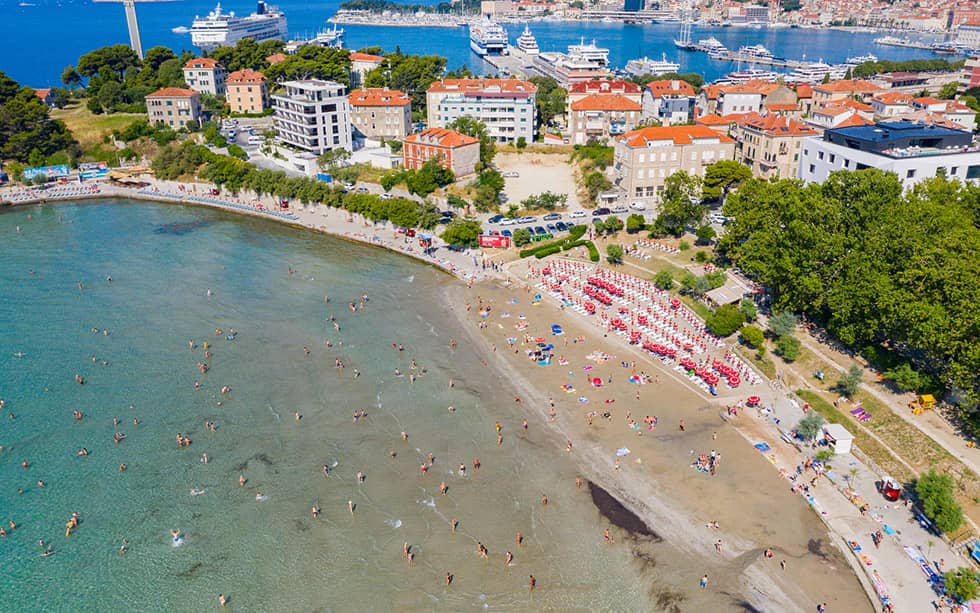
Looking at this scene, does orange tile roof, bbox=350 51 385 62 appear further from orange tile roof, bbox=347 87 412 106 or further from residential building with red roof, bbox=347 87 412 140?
residential building with red roof, bbox=347 87 412 140

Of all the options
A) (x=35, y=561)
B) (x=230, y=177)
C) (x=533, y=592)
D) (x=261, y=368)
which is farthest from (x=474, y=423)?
(x=230, y=177)

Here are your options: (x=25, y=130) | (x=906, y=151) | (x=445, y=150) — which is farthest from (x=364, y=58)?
(x=906, y=151)

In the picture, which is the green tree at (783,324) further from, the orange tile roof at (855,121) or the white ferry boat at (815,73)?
the white ferry boat at (815,73)

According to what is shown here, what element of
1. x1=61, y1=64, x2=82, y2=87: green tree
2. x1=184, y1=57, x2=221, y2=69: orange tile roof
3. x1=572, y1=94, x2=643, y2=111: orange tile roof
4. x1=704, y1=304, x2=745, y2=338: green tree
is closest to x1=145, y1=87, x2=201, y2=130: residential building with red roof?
x1=184, y1=57, x2=221, y2=69: orange tile roof

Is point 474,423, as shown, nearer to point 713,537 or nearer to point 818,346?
point 713,537

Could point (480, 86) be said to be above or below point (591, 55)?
below

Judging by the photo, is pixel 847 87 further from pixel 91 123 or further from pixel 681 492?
pixel 91 123
